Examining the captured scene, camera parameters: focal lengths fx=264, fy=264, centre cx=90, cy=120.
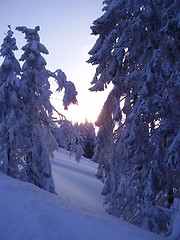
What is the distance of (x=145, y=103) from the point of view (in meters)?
7.42

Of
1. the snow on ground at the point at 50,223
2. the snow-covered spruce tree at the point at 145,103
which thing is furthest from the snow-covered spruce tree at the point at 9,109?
the snow on ground at the point at 50,223

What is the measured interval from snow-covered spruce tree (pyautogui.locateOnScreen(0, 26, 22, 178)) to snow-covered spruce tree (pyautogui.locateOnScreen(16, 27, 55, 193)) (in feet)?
1.13

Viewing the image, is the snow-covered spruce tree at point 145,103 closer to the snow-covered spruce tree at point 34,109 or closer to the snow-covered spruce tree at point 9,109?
the snow-covered spruce tree at point 34,109

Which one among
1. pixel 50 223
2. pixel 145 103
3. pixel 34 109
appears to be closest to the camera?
pixel 50 223

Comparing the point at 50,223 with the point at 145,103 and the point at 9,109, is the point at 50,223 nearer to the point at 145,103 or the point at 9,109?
the point at 145,103

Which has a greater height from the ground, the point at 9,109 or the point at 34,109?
the point at 34,109

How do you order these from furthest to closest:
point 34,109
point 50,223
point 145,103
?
point 34,109 < point 145,103 < point 50,223

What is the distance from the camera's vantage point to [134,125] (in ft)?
26.6

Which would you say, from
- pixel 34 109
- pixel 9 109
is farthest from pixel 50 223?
pixel 34 109

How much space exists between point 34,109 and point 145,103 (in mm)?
5950

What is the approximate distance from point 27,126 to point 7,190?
440cm

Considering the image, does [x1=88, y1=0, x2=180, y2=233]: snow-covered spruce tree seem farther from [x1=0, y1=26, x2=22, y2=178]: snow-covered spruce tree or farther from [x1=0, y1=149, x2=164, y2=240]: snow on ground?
[x1=0, y1=26, x2=22, y2=178]: snow-covered spruce tree

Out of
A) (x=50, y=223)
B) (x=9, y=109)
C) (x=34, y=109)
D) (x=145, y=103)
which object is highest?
(x=145, y=103)

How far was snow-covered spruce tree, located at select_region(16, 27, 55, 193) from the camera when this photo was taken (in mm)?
11273
